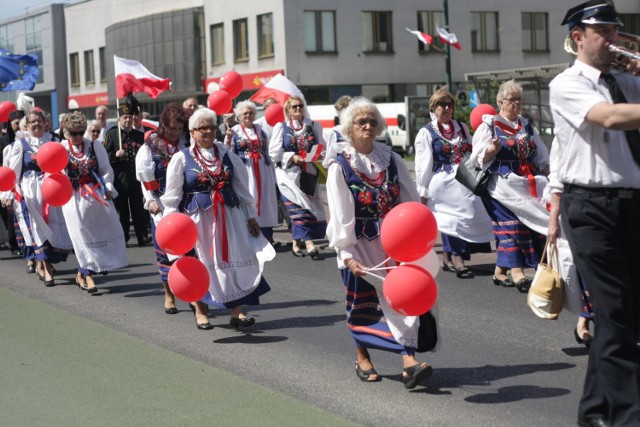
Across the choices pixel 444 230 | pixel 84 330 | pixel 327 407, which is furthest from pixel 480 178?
pixel 327 407

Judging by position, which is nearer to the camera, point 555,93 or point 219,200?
point 555,93

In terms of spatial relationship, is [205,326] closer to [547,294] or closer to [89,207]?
[89,207]

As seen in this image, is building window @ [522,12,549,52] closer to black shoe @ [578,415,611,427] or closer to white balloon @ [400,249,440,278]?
white balloon @ [400,249,440,278]

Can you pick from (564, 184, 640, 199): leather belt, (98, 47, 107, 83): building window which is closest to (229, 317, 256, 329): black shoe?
(564, 184, 640, 199): leather belt

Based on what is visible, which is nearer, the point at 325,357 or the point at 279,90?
the point at 325,357

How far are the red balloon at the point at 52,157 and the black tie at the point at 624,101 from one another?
714 centimetres

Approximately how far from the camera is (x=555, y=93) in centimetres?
533

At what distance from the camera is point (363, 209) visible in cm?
686

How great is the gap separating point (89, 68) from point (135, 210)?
178ft

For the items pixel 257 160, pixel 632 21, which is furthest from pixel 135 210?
pixel 632 21

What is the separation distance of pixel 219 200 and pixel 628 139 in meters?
4.48

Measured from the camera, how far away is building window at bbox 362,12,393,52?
51156mm

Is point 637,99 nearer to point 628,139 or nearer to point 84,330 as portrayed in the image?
point 628,139

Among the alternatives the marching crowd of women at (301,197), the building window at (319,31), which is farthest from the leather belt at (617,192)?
the building window at (319,31)
